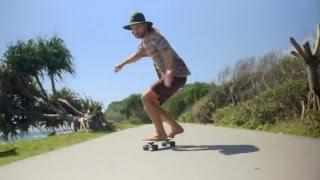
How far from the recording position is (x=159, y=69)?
5605 mm

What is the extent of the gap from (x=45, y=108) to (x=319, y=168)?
14.4m

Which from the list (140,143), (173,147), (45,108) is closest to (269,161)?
(173,147)

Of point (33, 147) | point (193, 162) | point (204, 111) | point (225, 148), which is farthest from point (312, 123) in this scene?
point (204, 111)

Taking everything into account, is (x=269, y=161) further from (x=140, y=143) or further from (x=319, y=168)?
(x=140, y=143)

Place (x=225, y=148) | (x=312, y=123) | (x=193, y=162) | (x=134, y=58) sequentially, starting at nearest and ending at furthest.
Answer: (x=193, y=162)
(x=225, y=148)
(x=134, y=58)
(x=312, y=123)

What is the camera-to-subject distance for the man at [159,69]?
5.39 m

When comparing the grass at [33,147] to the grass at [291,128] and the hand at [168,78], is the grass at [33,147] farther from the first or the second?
the grass at [291,128]

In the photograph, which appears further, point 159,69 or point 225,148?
point 159,69

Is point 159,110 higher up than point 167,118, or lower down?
higher up

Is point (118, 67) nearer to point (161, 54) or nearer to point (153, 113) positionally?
Answer: point (161, 54)

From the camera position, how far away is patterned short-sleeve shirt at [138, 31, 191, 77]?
5406 mm

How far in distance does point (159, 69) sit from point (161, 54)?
0.22 metres

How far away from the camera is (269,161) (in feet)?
12.2

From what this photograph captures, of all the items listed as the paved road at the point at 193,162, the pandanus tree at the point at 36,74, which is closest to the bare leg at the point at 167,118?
the paved road at the point at 193,162
